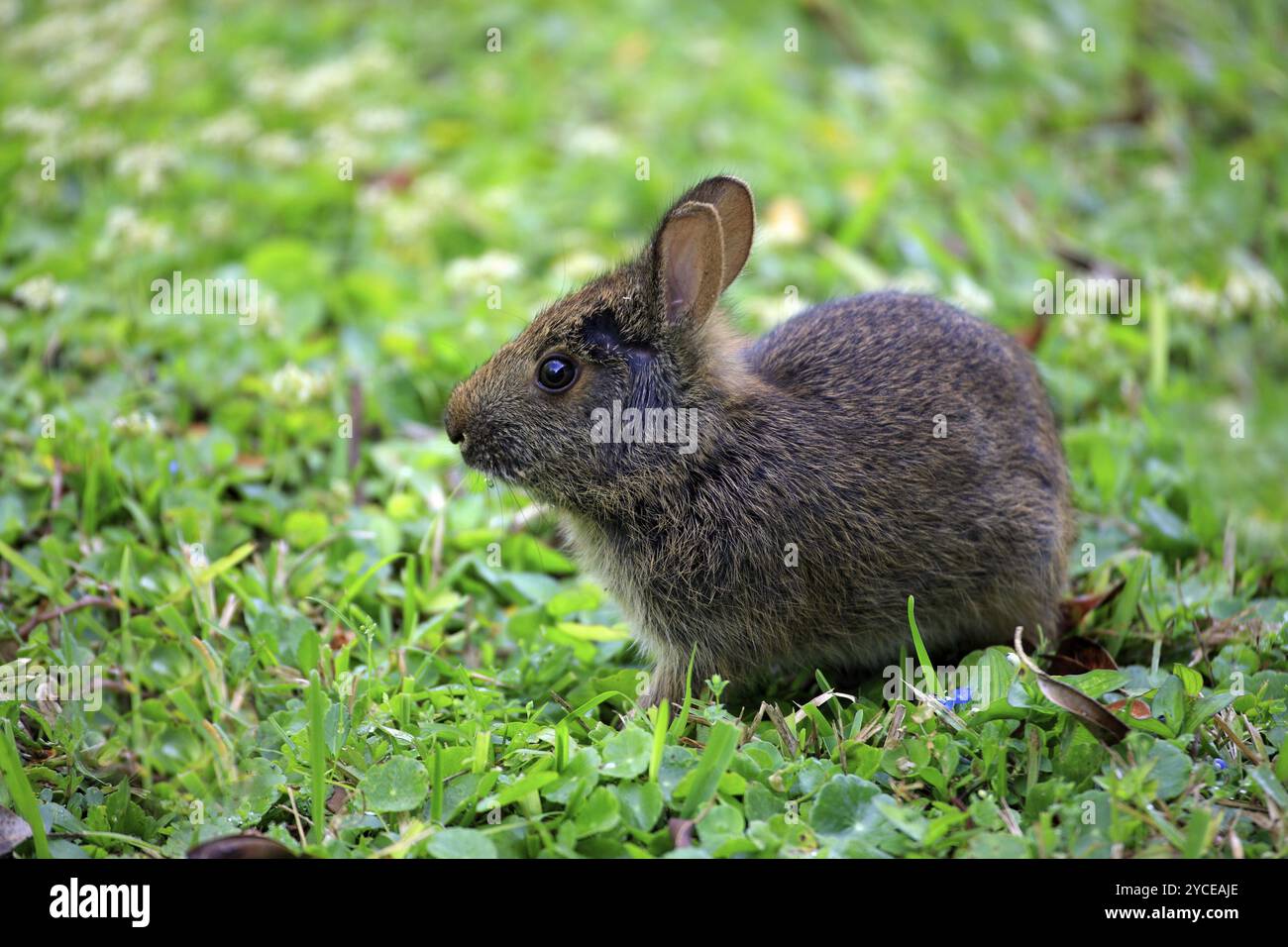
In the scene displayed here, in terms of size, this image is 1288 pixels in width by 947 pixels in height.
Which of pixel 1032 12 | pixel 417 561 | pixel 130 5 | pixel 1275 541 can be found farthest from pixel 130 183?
pixel 1032 12

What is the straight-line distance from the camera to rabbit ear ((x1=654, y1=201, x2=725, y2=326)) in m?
4.70

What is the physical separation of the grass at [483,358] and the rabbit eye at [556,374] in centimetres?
94

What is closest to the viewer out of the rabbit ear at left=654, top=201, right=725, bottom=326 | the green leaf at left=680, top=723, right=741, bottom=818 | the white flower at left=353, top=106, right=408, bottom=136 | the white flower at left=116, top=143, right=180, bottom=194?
the green leaf at left=680, top=723, right=741, bottom=818

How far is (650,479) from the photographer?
4.73m

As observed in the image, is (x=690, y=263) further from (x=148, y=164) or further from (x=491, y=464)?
(x=148, y=164)

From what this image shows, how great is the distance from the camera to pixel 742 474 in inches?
187

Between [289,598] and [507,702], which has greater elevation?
[289,598]

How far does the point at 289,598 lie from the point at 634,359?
5.65ft

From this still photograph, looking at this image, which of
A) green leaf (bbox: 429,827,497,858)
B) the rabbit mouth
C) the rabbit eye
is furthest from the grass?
the rabbit eye

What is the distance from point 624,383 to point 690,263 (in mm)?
519

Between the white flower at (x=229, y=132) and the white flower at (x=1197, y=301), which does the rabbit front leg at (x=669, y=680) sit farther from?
the white flower at (x=229, y=132)

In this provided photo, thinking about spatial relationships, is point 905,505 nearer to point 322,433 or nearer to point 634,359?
point 634,359

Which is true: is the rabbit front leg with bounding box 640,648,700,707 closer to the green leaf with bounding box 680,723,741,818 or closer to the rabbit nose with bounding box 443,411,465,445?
the green leaf with bounding box 680,723,741,818

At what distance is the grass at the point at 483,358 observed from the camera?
12.8ft
